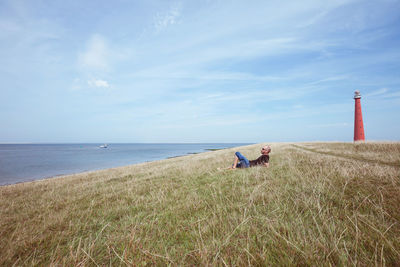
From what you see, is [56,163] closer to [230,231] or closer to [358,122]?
[230,231]

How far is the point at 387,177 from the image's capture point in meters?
4.35

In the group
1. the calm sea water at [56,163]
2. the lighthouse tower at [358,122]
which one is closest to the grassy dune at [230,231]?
the calm sea water at [56,163]

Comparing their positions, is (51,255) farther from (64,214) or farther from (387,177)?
(387,177)

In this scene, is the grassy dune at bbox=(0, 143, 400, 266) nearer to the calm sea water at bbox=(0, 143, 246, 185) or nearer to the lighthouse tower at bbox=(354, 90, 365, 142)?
the calm sea water at bbox=(0, 143, 246, 185)

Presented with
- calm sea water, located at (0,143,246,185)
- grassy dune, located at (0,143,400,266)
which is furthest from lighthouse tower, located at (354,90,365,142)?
calm sea water, located at (0,143,246,185)

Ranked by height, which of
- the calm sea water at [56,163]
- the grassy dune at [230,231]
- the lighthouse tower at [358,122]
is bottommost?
the calm sea water at [56,163]

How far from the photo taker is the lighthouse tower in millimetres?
30800

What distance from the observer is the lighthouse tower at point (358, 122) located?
101 ft

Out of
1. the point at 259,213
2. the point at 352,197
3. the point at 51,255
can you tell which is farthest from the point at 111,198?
the point at 352,197

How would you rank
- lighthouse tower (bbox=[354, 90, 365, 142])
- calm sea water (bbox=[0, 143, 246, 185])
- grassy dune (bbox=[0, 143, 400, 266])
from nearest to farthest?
grassy dune (bbox=[0, 143, 400, 266]) → calm sea water (bbox=[0, 143, 246, 185]) → lighthouse tower (bbox=[354, 90, 365, 142])

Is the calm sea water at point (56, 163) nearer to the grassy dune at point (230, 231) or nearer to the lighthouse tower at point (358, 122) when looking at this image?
the grassy dune at point (230, 231)

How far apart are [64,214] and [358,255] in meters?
5.80

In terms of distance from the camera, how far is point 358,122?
31219 millimetres

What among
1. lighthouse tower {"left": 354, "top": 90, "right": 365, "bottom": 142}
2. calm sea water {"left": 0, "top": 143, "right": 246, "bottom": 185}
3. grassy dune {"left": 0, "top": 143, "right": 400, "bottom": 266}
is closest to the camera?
grassy dune {"left": 0, "top": 143, "right": 400, "bottom": 266}
